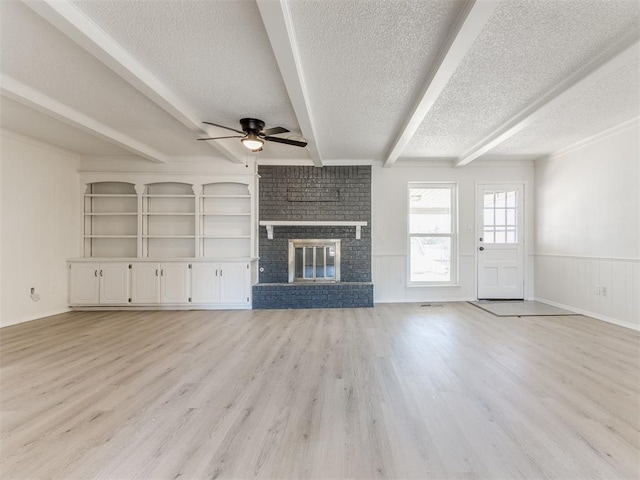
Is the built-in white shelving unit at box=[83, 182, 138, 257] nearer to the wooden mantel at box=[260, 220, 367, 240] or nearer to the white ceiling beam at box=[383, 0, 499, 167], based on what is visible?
the wooden mantel at box=[260, 220, 367, 240]

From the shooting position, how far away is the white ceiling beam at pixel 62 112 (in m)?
2.52

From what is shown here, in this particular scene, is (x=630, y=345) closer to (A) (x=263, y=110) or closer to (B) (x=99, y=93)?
(A) (x=263, y=110)

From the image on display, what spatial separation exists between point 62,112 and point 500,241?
6614 millimetres

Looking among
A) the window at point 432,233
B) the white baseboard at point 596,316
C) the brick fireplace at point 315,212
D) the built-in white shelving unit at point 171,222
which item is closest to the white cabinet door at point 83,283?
the built-in white shelving unit at point 171,222

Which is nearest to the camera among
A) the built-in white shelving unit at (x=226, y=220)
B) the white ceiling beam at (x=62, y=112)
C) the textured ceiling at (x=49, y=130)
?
the white ceiling beam at (x=62, y=112)

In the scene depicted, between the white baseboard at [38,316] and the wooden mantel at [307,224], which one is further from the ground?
the wooden mantel at [307,224]

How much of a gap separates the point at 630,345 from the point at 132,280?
6.51 meters

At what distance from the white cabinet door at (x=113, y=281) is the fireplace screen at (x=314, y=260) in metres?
2.71

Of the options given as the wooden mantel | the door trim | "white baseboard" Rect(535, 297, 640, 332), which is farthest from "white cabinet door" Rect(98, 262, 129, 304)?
"white baseboard" Rect(535, 297, 640, 332)

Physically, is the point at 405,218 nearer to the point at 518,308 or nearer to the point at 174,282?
the point at 518,308

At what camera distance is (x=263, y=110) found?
302 centimetres

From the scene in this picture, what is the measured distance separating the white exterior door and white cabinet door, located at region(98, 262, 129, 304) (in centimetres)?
615

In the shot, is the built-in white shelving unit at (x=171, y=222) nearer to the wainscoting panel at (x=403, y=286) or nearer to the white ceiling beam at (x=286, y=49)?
the white ceiling beam at (x=286, y=49)

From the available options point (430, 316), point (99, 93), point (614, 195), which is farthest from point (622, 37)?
point (99, 93)
